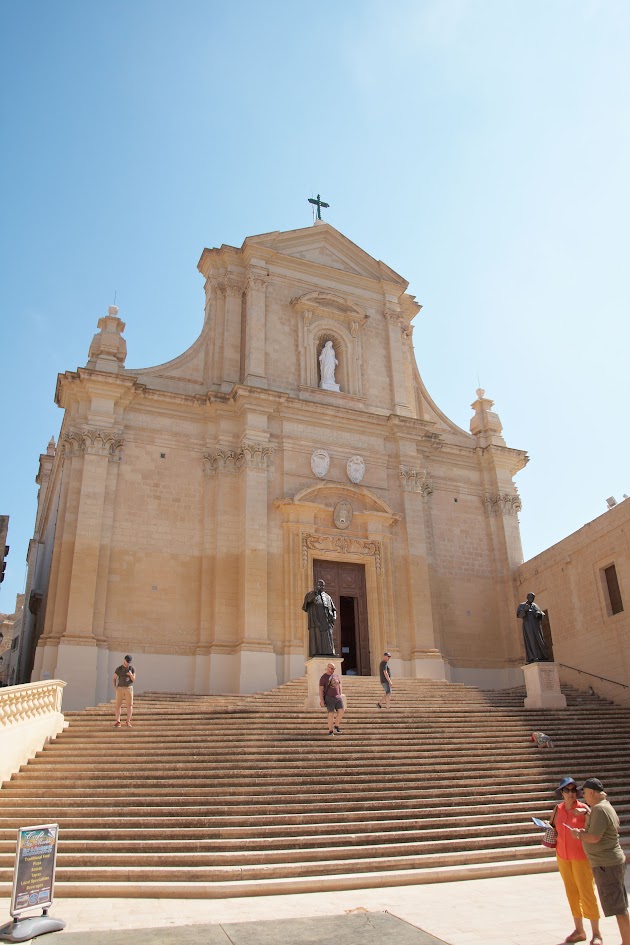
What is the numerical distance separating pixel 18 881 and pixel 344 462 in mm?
16693

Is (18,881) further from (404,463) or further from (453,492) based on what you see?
(453,492)

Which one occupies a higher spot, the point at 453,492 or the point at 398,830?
the point at 453,492

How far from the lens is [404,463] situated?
74.7ft

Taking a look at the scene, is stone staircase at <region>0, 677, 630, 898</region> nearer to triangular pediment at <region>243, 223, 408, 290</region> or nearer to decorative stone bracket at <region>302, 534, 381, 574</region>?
decorative stone bracket at <region>302, 534, 381, 574</region>

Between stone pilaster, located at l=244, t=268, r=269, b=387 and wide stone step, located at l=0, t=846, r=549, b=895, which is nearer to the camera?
wide stone step, located at l=0, t=846, r=549, b=895

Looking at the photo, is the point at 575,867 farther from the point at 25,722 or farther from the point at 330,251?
the point at 330,251

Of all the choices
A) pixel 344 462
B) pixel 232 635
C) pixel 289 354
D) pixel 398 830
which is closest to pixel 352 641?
pixel 232 635

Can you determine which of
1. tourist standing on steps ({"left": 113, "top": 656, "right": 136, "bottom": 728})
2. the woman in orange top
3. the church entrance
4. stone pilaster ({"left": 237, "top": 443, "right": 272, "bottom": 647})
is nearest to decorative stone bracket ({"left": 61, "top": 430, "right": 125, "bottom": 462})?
stone pilaster ({"left": 237, "top": 443, "right": 272, "bottom": 647})

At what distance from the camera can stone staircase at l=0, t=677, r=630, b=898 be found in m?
8.11

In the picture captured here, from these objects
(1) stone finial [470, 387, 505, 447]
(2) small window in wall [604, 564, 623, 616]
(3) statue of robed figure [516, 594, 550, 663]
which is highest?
(1) stone finial [470, 387, 505, 447]

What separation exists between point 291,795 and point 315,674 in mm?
4789

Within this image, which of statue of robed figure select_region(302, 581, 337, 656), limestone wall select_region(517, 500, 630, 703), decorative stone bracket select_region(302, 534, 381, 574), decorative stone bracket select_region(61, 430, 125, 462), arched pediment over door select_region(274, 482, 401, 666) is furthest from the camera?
decorative stone bracket select_region(302, 534, 381, 574)

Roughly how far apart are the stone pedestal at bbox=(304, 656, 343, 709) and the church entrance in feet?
18.3

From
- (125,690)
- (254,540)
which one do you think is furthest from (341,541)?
(125,690)
